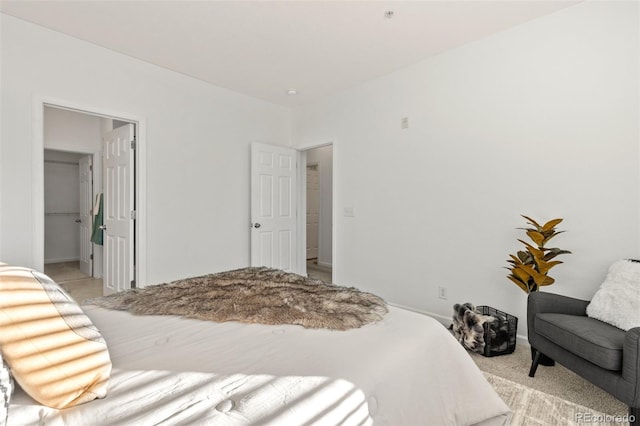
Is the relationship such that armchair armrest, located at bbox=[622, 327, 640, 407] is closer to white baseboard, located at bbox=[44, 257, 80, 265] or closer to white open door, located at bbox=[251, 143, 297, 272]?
white open door, located at bbox=[251, 143, 297, 272]

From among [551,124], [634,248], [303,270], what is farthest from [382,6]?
[303,270]

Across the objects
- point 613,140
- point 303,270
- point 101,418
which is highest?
point 613,140

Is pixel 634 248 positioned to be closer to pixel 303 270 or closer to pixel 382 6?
pixel 382 6

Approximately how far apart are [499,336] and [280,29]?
3.13 m

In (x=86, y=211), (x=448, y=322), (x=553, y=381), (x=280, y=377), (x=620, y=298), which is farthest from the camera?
(x=86, y=211)

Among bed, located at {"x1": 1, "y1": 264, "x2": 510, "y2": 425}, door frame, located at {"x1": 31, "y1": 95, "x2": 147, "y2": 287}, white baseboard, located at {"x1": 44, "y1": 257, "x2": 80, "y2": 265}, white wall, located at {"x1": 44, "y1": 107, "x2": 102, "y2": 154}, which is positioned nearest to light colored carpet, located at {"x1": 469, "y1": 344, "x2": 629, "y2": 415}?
bed, located at {"x1": 1, "y1": 264, "x2": 510, "y2": 425}

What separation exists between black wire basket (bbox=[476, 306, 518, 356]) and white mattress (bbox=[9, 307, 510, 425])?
3.41ft

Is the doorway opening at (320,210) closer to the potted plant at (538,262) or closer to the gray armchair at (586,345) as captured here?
the potted plant at (538,262)

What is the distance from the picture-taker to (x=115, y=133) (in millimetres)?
3803

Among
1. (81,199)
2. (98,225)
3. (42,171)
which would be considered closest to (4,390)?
(42,171)

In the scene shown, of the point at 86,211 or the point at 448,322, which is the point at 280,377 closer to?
the point at 448,322

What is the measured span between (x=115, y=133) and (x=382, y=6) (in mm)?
3218

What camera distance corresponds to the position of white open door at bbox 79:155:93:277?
5.53m

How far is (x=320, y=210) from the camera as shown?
6.77 meters
